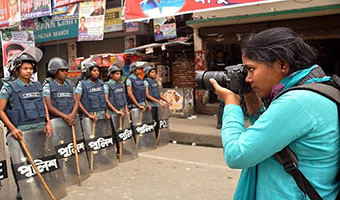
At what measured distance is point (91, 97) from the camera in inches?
192

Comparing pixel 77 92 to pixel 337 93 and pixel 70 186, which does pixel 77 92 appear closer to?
pixel 70 186

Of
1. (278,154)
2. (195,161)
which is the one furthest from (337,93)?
(195,161)

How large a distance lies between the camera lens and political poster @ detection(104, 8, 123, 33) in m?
10.2

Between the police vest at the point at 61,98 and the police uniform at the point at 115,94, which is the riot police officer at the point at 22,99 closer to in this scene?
the police vest at the point at 61,98

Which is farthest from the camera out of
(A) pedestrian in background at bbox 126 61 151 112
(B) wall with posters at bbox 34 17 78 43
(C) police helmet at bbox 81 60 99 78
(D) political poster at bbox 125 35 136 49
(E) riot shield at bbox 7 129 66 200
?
(B) wall with posters at bbox 34 17 78 43

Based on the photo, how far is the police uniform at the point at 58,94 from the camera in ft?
13.7

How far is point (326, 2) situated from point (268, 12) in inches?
47.7

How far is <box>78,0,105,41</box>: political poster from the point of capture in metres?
8.03

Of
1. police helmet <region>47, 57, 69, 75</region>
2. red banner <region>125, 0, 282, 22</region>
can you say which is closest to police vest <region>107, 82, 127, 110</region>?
police helmet <region>47, 57, 69, 75</region>

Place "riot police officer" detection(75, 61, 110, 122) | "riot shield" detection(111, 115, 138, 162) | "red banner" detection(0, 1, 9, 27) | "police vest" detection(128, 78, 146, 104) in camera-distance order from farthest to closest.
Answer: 1. "red banner" detection(0, 1, 9, 27)
2. "police vest" detection(128, 78, 146, 104)
3. "riot shield" detection(111, 115, 138, 162)
4. "riot police officer" detection(75, 61, 110, 122)

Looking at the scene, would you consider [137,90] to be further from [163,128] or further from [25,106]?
[25,106]

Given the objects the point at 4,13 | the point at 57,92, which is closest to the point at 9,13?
the point at 4,13

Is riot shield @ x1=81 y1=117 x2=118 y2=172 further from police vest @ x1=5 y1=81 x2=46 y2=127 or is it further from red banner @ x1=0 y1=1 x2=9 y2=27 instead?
red banner @ x1=0 y1=1 x2=9 y2=27

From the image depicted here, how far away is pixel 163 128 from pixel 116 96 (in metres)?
1.41
